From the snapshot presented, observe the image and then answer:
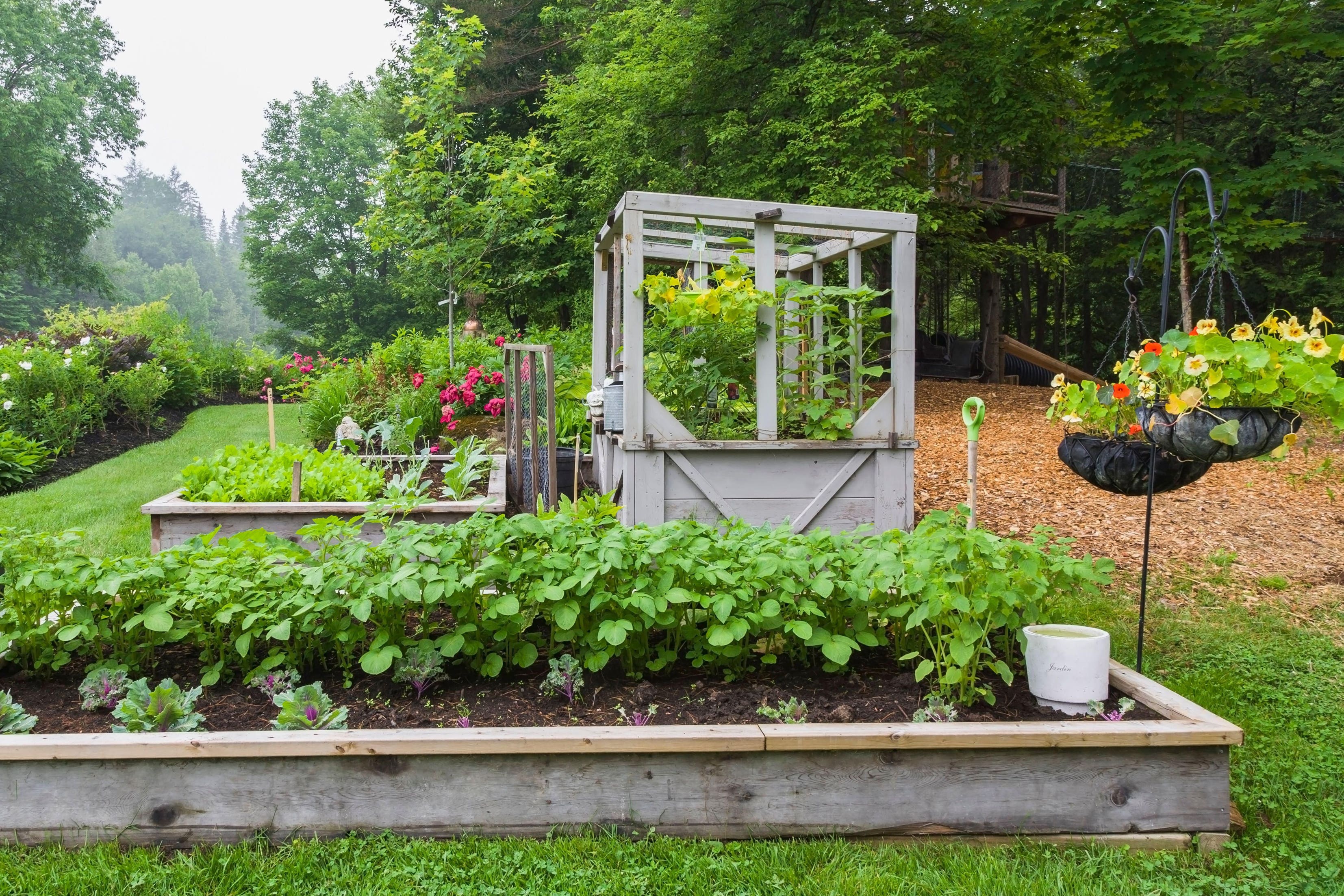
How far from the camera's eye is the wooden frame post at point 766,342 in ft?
13.8

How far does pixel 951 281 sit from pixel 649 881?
2406cm

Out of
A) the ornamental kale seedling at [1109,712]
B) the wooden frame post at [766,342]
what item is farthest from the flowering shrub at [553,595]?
the wooden frame post at [766,342]

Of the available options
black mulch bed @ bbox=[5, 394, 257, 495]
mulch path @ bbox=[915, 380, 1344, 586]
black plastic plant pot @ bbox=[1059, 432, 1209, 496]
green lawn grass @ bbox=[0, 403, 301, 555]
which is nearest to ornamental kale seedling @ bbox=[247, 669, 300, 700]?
green lawn grass @ bbox=[0, 403, 301, 555]

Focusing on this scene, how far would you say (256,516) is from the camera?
4680 millimetres

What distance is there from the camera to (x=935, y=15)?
11438mm

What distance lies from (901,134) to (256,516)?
8.51 m

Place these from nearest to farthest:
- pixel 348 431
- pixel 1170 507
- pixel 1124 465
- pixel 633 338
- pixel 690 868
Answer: pixel 690 868 < pixel 1124 465 < pixel 633 338 < pixel 1170 507 < pixel 348 431

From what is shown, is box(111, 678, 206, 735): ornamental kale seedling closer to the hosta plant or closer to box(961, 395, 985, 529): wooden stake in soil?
box(961, 395, 985, 529): wooden stake in soil

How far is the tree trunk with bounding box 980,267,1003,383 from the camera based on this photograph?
1403 cm

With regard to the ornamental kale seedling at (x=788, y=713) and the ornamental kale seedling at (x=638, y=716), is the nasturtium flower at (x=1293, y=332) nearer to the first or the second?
the ornamental kale seedling at (x=788, y=713)

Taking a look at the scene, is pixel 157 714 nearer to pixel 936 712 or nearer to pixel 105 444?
pixel 936 712

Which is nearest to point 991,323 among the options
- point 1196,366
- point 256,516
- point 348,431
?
point 348,431

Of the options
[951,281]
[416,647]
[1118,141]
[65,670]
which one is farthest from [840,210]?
[951,281]

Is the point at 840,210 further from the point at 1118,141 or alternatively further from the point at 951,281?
the point at 951,281
